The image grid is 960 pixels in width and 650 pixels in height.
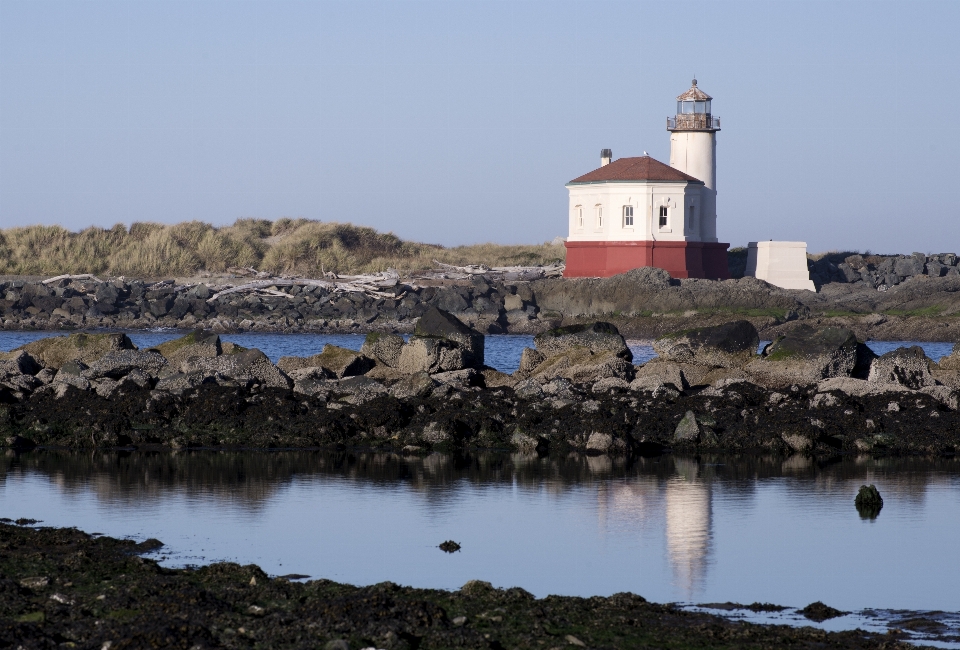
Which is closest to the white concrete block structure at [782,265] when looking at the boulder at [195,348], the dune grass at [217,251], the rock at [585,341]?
the dune grass at [217,251]

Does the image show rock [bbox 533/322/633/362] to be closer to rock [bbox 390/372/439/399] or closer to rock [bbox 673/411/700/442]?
rock [bbox 390/372/439/399]

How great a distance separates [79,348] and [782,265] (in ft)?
110

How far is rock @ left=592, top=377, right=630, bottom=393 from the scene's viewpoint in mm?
15605

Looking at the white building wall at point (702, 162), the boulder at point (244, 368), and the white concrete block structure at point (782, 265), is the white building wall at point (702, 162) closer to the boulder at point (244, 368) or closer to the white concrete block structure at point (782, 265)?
the white concrete block structure at point (782, 265)

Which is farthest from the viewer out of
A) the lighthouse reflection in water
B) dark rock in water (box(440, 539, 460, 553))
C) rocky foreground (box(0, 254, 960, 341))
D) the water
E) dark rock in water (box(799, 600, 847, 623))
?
rocky foreground (box(0, 254, 960, 341))

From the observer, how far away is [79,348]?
61.5 ft

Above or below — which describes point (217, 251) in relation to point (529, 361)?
above

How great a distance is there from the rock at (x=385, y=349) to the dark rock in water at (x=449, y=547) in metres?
9.40

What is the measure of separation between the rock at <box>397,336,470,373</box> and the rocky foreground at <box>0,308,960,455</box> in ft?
0.07

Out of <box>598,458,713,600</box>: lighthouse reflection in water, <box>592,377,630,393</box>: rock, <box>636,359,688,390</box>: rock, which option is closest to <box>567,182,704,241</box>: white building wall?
<box>636,359,688,390</box>: rock

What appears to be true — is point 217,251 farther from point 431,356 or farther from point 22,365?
point 431,356

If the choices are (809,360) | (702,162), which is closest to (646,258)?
(702,162)

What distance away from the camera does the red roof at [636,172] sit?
43469mm

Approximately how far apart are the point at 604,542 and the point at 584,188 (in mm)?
36916
